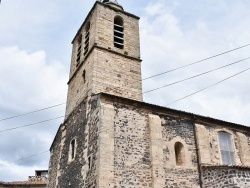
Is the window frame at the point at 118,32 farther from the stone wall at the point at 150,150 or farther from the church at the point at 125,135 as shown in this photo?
the stone wall at the point at 150,150

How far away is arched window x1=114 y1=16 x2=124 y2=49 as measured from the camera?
61.1 ft

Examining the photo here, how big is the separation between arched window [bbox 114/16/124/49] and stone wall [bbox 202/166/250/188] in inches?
352

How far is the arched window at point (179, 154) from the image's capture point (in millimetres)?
14625

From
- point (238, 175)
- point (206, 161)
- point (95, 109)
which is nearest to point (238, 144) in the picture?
point (206, 161)

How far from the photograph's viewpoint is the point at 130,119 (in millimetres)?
14234

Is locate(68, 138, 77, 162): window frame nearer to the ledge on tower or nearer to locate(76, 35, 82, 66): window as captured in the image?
locate(76, 35, 82, 66): window

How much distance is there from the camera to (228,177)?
12891 mm

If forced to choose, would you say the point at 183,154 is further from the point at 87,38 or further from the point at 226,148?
the point at 87,38

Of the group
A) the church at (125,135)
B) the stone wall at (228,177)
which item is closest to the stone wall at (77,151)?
the church at (125,135)

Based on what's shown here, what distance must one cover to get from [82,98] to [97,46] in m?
3.03

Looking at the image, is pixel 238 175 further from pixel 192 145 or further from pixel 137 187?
pixel 137 187

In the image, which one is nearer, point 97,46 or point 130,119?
point 130,119

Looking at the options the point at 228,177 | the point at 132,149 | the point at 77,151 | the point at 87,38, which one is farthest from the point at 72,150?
the point at 228,177

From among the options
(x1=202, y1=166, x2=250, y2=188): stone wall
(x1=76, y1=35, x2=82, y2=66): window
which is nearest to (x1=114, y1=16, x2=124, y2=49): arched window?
(x1=76, y1=35, x2=82, y2=66): window
